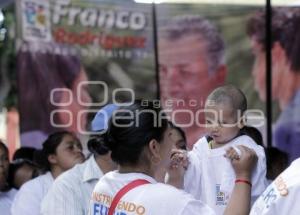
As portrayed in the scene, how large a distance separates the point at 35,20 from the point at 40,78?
47 cm

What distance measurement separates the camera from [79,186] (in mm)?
2771

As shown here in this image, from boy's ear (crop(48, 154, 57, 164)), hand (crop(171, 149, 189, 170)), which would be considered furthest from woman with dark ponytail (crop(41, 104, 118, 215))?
boy's ear (crop(48, 154, 57, 164))

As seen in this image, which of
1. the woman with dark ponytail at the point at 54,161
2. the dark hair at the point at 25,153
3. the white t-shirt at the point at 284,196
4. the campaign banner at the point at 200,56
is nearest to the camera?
the white t-shirt at the point at 284,196

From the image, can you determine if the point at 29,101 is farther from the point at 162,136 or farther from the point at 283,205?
the point at 283,205

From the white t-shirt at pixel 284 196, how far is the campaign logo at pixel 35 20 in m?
3.60

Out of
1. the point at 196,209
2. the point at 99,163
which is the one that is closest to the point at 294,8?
the point at 99,163

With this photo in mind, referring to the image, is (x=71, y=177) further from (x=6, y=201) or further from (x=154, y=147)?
(x=6, y=201)

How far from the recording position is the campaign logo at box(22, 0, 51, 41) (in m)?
5.07

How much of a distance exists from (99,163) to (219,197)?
634 millimetres

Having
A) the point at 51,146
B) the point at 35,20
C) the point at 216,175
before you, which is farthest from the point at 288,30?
the point at 216,175

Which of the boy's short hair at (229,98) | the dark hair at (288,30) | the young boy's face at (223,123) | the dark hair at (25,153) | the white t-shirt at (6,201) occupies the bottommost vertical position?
the white t-shirt at (6,201)

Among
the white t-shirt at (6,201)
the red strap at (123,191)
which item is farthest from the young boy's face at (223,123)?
the white t-shirt at (6,201)

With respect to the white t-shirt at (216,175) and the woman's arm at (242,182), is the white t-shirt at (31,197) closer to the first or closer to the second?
the white t-shirt at (216,175)

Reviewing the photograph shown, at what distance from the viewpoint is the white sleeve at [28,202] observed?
3.47 metres
